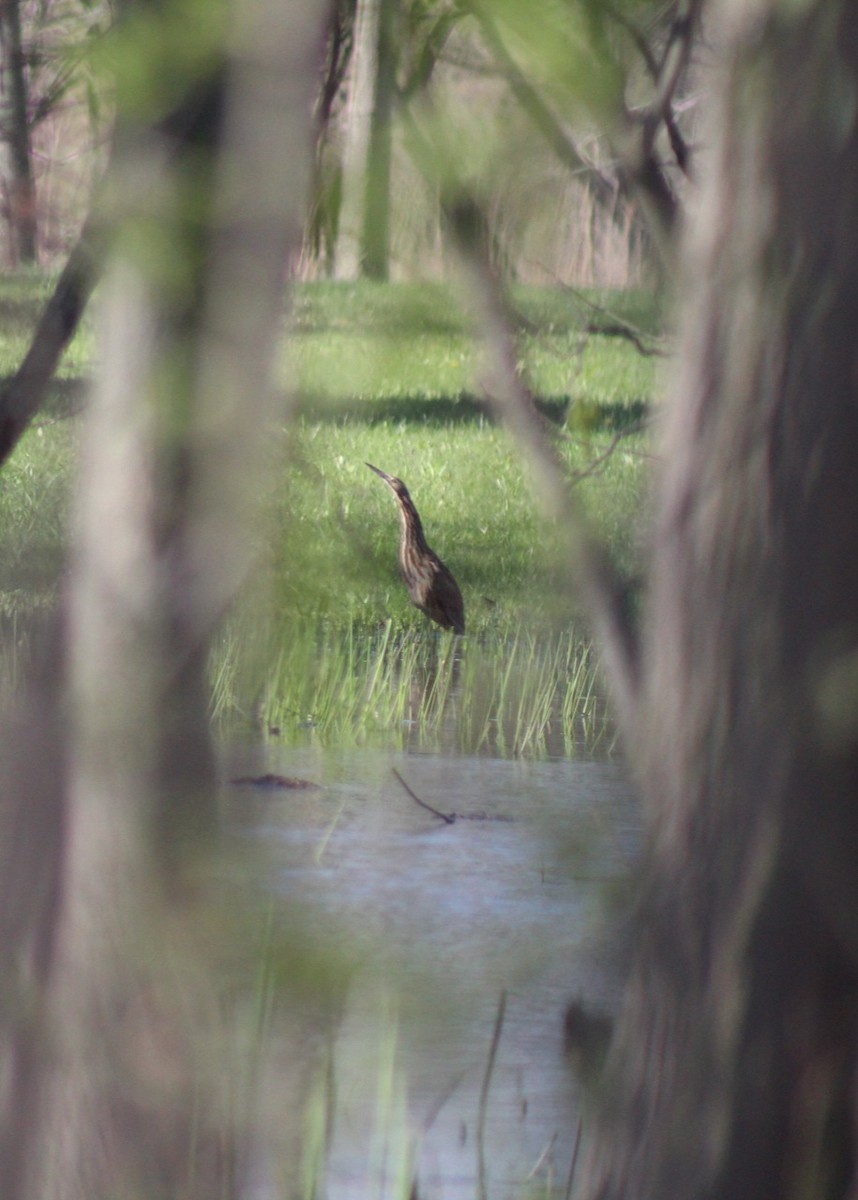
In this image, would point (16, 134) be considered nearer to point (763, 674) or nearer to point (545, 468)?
point (545, 468)

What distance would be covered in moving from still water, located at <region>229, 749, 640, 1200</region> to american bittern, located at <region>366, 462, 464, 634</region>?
143cm

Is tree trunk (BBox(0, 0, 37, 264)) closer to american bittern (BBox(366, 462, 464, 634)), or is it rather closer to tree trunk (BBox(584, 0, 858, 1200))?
tree trunk (BBox(584, 0, 858, 1200))

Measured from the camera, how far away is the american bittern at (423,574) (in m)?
5.82

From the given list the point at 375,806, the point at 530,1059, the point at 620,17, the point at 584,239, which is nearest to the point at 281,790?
the point at 375,806

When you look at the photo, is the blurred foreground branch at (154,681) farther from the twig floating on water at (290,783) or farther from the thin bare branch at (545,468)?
the twig floating on water at (290,783)

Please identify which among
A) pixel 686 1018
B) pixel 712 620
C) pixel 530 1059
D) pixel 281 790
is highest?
pixel 712 620

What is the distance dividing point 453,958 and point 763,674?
1496 millimetres

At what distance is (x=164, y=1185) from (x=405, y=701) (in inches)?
153

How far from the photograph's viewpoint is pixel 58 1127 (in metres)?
1.59

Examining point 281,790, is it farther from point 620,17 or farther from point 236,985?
point 620,17

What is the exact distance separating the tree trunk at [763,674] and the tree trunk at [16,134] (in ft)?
1.90

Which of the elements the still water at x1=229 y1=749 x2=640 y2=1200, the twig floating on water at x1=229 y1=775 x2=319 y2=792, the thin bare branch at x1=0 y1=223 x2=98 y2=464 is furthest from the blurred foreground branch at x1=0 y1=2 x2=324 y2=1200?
the twig floating on water at x1=229 y1=775 x2=319 y2=792

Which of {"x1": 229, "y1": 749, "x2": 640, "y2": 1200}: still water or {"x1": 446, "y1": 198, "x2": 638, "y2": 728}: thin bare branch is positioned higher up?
{"x1": 446, "y1": 198, "x2": 638, "y2": 728}: thin bare branch

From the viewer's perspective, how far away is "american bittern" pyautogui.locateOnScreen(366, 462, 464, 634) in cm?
582
